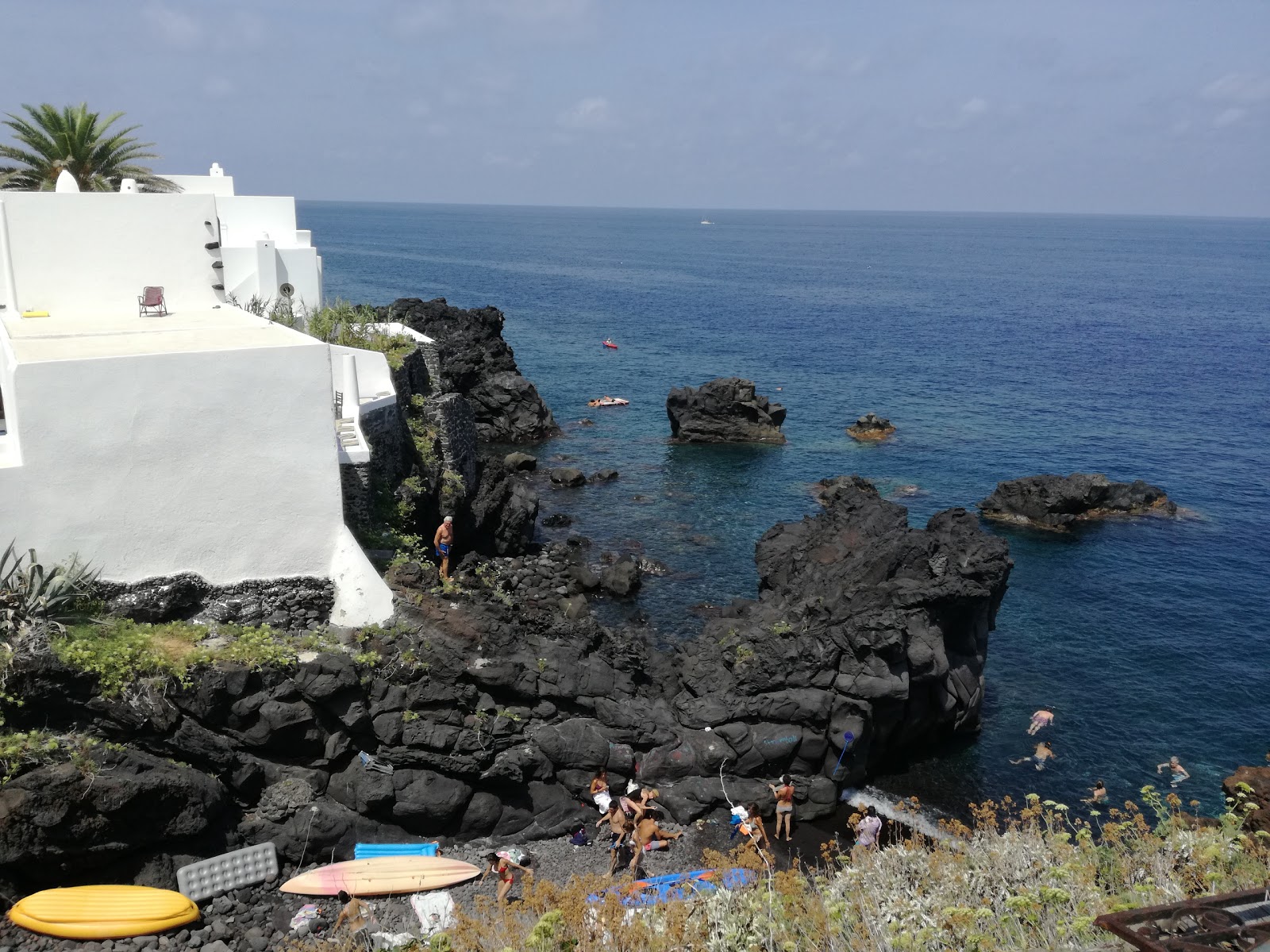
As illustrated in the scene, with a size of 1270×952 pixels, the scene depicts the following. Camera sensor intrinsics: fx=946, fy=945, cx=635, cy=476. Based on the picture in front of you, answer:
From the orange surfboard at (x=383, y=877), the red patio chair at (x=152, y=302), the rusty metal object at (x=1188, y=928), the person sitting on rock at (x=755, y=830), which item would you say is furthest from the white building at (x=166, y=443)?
the rusty metal object at (x=1188, y=928)

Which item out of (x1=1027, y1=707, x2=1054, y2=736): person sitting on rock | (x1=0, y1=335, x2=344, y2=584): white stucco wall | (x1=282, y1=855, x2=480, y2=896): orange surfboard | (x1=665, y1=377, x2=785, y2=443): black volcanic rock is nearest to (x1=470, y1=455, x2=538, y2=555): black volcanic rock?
(x1=0, y1=335, x2=344, y2=584): white stucco wall

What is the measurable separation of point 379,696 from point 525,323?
68.5 m

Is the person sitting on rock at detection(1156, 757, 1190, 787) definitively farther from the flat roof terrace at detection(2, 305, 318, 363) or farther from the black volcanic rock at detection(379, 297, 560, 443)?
the black volcanic rock at detection(379, 297, 560, 443)

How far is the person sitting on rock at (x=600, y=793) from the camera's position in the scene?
19.1 meters

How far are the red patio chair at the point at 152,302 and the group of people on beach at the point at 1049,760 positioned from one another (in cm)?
2371

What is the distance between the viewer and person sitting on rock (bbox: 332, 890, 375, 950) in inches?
611

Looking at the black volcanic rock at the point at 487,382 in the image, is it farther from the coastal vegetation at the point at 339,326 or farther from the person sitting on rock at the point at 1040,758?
the person sitting on rock at the point at 1040,758

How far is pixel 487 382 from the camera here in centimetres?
5031

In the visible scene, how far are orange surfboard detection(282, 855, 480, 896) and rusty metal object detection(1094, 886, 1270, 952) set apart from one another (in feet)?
38.8

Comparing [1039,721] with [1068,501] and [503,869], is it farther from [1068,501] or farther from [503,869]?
[1068,501]

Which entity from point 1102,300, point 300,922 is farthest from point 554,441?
point 1102,300

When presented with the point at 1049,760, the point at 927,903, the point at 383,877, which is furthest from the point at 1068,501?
the point at 383,877

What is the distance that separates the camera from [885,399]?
59.9 metres

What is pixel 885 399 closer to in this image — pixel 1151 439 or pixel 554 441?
pixel 1151 439
